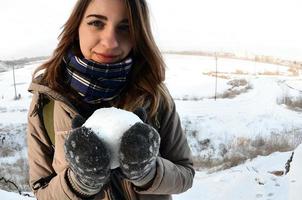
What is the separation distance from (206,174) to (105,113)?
542 centimetres

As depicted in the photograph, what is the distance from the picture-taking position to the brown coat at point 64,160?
1197 mm

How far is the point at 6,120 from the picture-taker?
36.3 feet

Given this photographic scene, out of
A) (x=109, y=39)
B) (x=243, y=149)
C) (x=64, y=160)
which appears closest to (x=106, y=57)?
(x=109, y=39)

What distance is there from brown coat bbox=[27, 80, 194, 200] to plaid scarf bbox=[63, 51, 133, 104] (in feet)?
0.30

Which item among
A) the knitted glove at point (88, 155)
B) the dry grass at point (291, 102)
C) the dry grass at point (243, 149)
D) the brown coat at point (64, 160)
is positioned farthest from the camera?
the dry grass at point (291, 102)

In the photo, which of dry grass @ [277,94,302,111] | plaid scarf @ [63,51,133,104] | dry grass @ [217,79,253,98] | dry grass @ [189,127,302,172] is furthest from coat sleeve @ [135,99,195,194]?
dry grass @ [217,79,253,98]

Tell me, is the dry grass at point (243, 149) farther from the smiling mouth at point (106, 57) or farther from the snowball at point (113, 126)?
the snowball at point (113, 126)

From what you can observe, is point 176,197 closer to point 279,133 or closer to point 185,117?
point 279,133

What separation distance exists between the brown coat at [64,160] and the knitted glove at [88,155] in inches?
7.5

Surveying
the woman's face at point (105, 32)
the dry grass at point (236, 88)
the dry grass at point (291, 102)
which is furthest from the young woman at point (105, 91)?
the dry grass at point (236, 88)

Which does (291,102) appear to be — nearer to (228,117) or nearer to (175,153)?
(228,117)

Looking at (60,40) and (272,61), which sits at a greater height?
(60,40)

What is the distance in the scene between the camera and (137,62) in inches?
56.2

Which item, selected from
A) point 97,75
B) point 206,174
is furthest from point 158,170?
point 206,174
